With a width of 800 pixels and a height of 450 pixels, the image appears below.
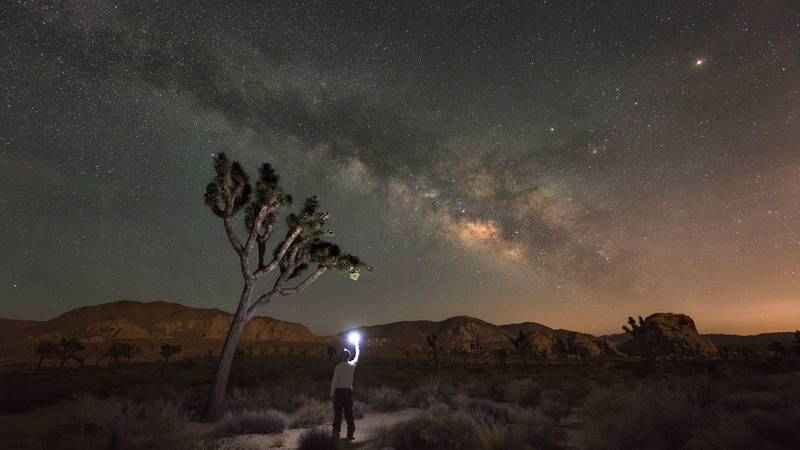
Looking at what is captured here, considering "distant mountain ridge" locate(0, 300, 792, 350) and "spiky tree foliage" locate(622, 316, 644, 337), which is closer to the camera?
"spiky tree foliage" locate(622, 316, 644, 337)

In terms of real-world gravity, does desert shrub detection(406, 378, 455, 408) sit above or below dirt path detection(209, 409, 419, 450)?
below

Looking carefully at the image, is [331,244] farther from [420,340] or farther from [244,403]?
[420,340]

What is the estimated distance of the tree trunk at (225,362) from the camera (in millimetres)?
10859

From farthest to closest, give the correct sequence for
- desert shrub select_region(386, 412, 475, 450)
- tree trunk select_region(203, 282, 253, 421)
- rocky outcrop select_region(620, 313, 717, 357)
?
rocky outcrop select_region(620, 313, 717, 357) < tree trunk select_region(203, 282, 253, 421) < desert shrub select_region(386, 412, 475, 450)

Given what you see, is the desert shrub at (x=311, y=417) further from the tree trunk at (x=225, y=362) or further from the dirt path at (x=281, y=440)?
the tree trunk at (x=225, y=362)

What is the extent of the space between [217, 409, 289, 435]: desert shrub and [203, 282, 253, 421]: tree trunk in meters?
1.58

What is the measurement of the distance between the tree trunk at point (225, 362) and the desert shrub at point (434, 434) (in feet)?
19.6

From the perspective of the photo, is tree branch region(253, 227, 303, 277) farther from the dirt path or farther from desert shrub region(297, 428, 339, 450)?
desert shrub region(297, 428, 339, 450)

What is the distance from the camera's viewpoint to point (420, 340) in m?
175

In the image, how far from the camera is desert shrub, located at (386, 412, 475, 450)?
6941mm

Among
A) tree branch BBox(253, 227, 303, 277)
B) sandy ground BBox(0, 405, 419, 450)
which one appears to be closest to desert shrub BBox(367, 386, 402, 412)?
sandy ground BBox(0, 405, 419, 450)

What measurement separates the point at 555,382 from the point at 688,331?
125 m

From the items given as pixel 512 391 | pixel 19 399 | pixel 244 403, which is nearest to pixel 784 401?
pixel 512 391

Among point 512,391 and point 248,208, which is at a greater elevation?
point 248,208
